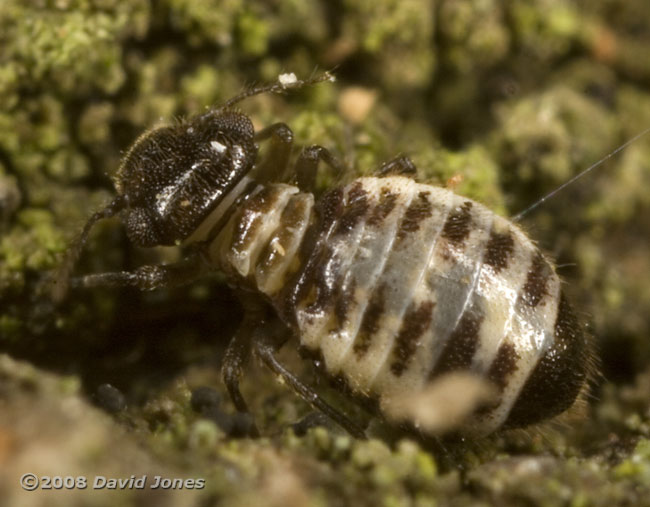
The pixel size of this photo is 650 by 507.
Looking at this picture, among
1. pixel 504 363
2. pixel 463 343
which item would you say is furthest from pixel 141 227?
pixel 504 363

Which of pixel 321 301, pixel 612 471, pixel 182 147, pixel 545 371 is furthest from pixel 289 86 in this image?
pixel 612 471

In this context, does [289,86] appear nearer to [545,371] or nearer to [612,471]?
[545,371]

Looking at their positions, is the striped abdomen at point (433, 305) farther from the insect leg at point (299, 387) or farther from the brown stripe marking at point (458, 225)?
the insect leg at point (299, 387)

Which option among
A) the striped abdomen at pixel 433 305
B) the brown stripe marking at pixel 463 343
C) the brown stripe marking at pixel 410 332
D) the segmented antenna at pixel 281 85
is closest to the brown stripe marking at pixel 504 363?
the striped abdomen at pixel 433 305

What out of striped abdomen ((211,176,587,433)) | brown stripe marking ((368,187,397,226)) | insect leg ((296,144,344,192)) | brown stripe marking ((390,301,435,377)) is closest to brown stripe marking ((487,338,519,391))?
striped abdomen ((211,176,587,433))

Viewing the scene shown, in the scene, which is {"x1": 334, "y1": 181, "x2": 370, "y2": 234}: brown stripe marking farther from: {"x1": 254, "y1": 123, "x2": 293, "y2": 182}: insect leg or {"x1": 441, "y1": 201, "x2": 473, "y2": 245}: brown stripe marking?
{"x1": 254, "y1": 123, "x2": 293, "y2": 182}: insect leg

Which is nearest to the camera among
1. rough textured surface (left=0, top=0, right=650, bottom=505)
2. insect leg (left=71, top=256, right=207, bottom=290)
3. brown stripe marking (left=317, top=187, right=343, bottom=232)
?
rough textured surface (left=0, top=0, right=650, bottom=505)
